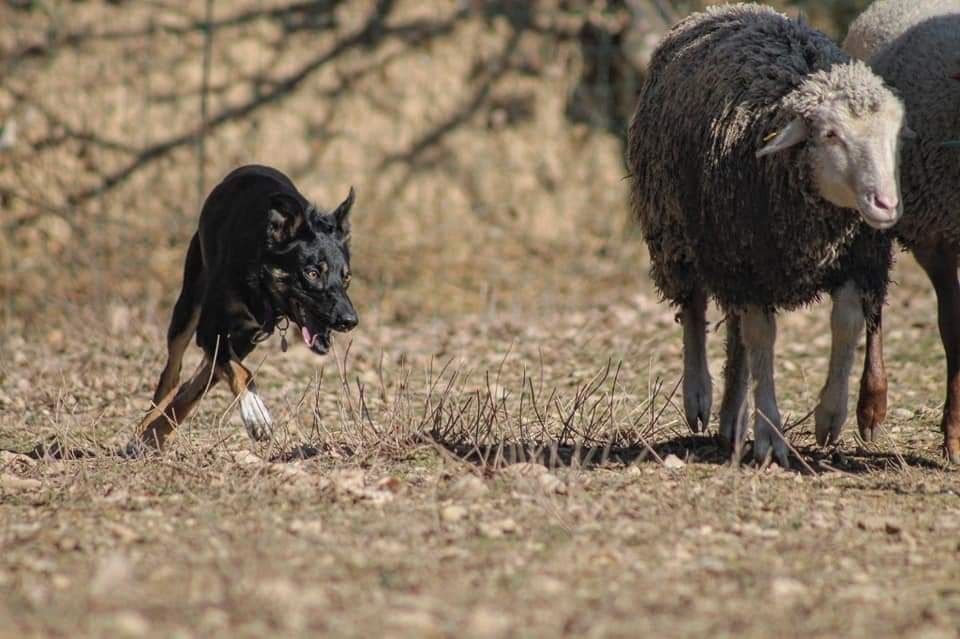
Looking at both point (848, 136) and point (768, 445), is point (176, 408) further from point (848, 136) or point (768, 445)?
point (848, 136)

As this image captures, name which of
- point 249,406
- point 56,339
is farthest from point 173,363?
point 56,339

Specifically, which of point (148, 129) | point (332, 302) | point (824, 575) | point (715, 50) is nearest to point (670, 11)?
point (148, 129)

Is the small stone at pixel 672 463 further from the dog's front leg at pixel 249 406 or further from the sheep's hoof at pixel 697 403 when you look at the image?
the dog's front leg at pixel 249 406

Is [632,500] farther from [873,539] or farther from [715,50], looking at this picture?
[715,50]

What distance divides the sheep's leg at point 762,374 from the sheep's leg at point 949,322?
2.57 feet

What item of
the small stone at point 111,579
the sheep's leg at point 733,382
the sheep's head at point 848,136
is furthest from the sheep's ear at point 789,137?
the small stone at point 111,579

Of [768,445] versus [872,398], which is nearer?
[768,445]

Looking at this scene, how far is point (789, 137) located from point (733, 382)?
1.29 m

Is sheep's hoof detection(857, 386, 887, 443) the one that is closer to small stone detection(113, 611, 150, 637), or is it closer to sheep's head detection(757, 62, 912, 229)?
sheep's head detection(757, 62, 912, 229)

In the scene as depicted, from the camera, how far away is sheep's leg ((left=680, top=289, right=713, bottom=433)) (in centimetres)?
626

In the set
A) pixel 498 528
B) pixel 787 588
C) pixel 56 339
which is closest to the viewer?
pixel 787 588

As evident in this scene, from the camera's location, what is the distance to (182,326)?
21.4 feet

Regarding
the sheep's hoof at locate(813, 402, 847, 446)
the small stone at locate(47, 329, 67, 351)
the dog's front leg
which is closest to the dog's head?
the dog's front leg

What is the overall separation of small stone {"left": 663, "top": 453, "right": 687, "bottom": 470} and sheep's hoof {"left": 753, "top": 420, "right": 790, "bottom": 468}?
0.32 m
